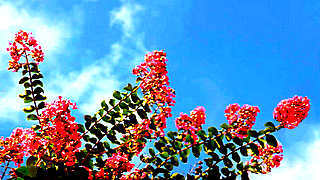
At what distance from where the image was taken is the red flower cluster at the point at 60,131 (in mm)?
3859

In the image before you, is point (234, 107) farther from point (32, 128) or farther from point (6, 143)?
point (6, 143)

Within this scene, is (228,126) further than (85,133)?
No

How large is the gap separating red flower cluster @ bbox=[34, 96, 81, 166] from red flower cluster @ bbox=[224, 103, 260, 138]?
6.77 ft

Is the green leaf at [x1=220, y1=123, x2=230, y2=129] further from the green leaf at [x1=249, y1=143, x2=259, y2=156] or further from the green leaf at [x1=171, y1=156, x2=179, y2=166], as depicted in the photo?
the green leaf at [x1=171, y1=156, x2=179, y2=166]

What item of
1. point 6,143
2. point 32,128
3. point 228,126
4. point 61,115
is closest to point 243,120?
point 228,126

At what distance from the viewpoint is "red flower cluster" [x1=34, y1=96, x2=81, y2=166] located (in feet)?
12.7

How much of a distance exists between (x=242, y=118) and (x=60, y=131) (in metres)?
2.33

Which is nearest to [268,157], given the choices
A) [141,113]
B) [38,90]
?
[141,113]

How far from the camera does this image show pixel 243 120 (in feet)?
13.9

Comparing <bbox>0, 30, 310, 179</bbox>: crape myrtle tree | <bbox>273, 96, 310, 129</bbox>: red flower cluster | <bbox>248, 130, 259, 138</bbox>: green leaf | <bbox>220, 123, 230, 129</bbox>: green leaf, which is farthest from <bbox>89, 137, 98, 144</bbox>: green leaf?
<bbox>273, 96, 310, 129</bbox>: red flower cluster

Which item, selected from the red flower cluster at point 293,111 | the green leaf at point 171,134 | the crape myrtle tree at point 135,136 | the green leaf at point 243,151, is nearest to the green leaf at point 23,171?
the crape myrtle tree at point 135,136

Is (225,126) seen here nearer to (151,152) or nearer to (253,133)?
(253,133)

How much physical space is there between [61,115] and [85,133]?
3.11 feet

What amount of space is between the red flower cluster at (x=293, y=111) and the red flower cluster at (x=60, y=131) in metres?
2.72
